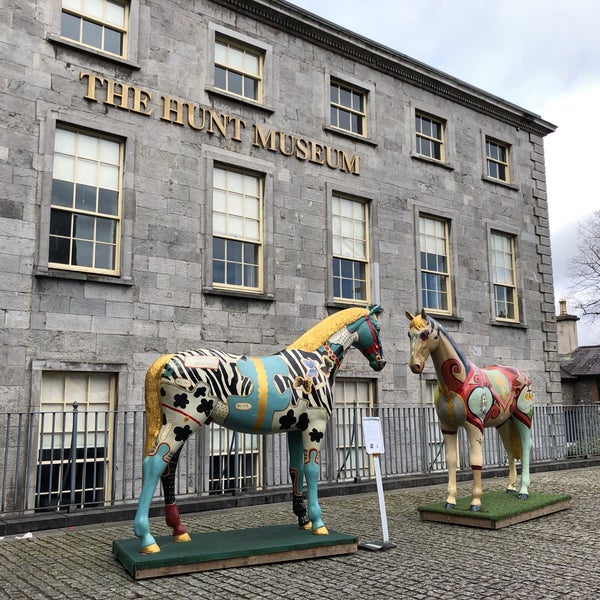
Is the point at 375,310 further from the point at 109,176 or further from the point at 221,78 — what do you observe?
the point at 221,78

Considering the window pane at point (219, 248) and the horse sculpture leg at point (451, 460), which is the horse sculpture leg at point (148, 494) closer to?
the horse sculpture leg at point (451, 460)

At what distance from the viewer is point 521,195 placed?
19.6 m

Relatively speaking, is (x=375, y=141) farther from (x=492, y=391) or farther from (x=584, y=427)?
(x=584, y=427)

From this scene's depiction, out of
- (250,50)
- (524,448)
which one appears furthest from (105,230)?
(524,448)

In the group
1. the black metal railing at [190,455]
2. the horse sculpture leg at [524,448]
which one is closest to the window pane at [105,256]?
the black metal railing at [190,455]

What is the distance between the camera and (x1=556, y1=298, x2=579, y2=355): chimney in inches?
1491

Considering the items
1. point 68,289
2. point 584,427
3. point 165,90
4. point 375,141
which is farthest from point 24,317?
point 584,427

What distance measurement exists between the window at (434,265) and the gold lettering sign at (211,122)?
281 cm

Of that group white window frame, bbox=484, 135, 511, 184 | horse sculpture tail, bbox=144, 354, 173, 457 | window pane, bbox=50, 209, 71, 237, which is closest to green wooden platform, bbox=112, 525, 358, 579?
horse sculpture tail, bbox=144, 354, 173, 457

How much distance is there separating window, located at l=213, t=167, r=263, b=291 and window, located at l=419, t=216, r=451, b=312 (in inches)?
197

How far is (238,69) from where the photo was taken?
1411 cm

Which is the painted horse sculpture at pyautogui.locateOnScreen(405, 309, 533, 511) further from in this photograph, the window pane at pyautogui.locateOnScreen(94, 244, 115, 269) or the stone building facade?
the window pane at pyautogui.locateOnScreen(94, 244, 115, 269)

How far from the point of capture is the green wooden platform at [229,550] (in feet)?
19.7

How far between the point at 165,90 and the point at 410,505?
30.3 ft
